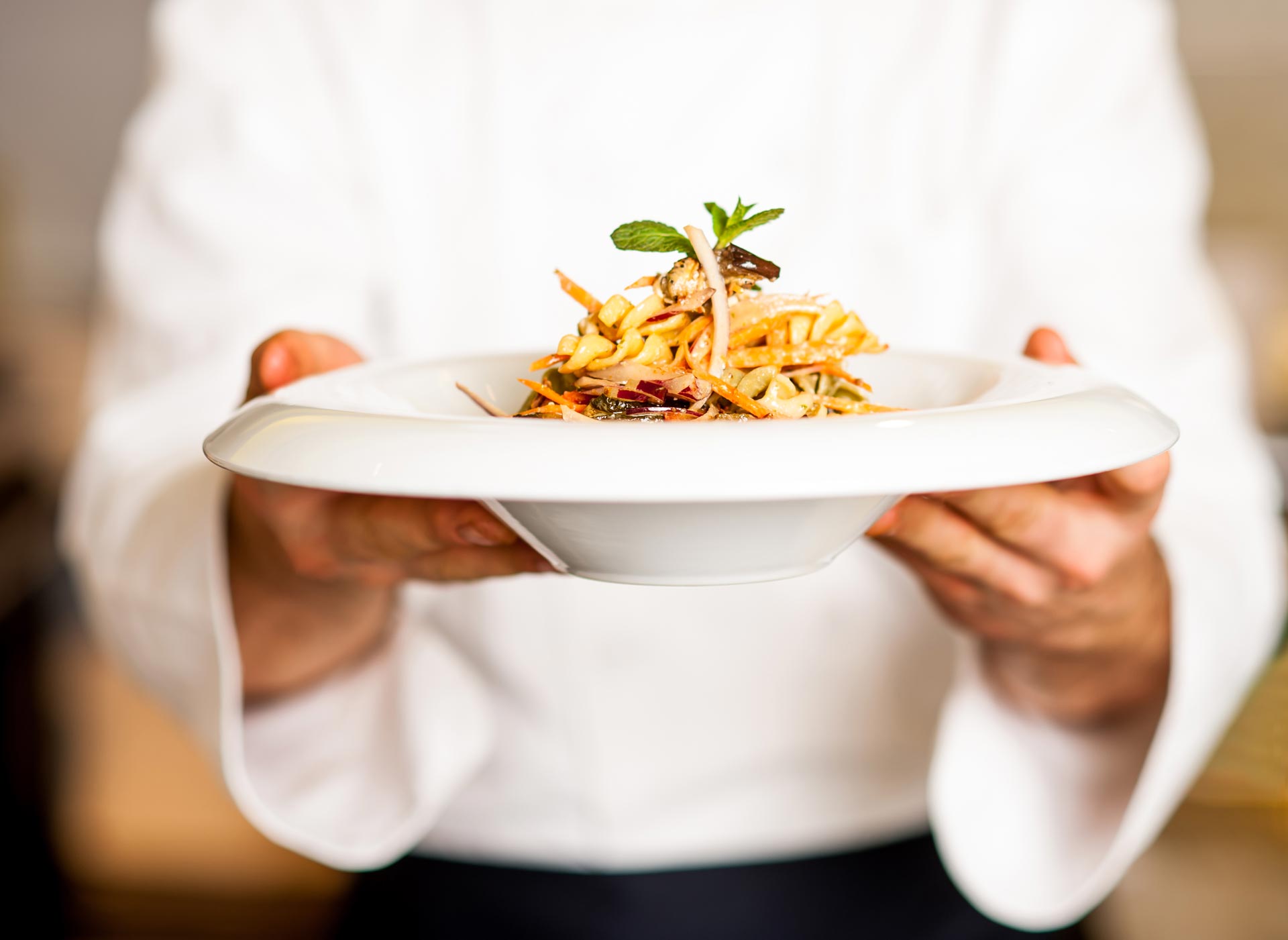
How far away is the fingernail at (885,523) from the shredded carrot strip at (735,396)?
0.22ft

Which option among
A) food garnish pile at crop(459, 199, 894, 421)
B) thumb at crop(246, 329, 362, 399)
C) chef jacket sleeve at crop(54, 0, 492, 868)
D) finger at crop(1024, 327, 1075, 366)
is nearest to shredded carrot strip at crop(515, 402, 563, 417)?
food garnish pile at crop(459, 199, 894, 421)

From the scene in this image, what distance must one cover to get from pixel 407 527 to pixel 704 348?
154mm

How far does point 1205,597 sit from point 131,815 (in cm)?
212

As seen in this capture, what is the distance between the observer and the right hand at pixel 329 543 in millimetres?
487

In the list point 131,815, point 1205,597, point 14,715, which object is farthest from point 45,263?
point 1205,597

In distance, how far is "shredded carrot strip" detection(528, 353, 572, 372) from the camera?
510 millimetres

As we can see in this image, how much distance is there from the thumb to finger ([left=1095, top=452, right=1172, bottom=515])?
0.37 metres

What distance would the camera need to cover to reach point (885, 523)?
506mm

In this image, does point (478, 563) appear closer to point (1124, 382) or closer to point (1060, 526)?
point (1060, 526)

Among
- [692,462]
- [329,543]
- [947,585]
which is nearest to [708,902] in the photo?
[947,585]

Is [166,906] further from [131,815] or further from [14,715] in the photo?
[14,715]

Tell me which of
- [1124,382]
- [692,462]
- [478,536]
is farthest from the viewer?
[1124,382]

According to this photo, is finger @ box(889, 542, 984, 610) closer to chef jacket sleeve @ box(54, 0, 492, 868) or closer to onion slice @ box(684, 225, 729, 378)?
onion slice @ box(684, 225, 729, 378)

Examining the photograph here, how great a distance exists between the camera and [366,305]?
1.01 metres
